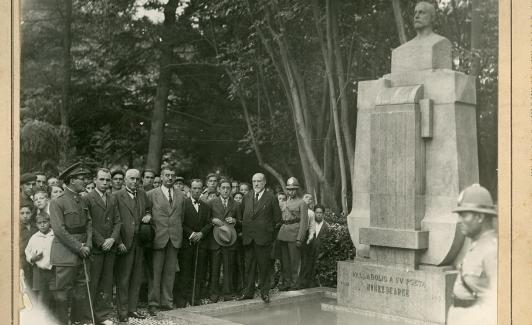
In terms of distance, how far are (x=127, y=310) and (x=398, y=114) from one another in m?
3.53

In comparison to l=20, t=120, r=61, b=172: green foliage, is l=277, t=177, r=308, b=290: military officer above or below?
below

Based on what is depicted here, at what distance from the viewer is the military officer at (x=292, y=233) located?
789cm

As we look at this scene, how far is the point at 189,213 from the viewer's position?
7.59 meters

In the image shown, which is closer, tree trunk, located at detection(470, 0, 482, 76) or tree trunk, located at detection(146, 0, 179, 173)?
tree trunk, located at detection(470, 0, 482, 76)

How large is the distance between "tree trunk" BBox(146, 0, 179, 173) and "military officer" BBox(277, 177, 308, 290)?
1.61m

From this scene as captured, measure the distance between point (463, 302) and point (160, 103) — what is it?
13.0 ft

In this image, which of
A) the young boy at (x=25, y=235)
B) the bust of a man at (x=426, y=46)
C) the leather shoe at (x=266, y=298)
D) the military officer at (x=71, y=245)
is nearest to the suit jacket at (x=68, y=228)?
the military officer at (x=71, y=245)

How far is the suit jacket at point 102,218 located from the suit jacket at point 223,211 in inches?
55.8

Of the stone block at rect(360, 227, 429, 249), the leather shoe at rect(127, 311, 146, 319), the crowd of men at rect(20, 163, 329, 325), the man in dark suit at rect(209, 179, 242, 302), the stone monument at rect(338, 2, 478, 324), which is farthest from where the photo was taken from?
the man in dark suit at rect(209, 179, 242, 302)

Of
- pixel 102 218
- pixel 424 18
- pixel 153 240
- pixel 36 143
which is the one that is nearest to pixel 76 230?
pixel 102 218

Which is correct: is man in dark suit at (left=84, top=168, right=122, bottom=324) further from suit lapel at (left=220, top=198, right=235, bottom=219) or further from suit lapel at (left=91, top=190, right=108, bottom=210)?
suit lapel at (left=220, top=198, right=235, bottom=219)

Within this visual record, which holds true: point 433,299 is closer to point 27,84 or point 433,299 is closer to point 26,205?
point 26,205

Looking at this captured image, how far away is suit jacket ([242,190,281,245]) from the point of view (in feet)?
25.3

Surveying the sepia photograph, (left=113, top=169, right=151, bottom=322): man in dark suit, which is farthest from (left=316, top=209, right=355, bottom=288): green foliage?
(left=113, top=169, right=151, bottom=322): man in dark suit
